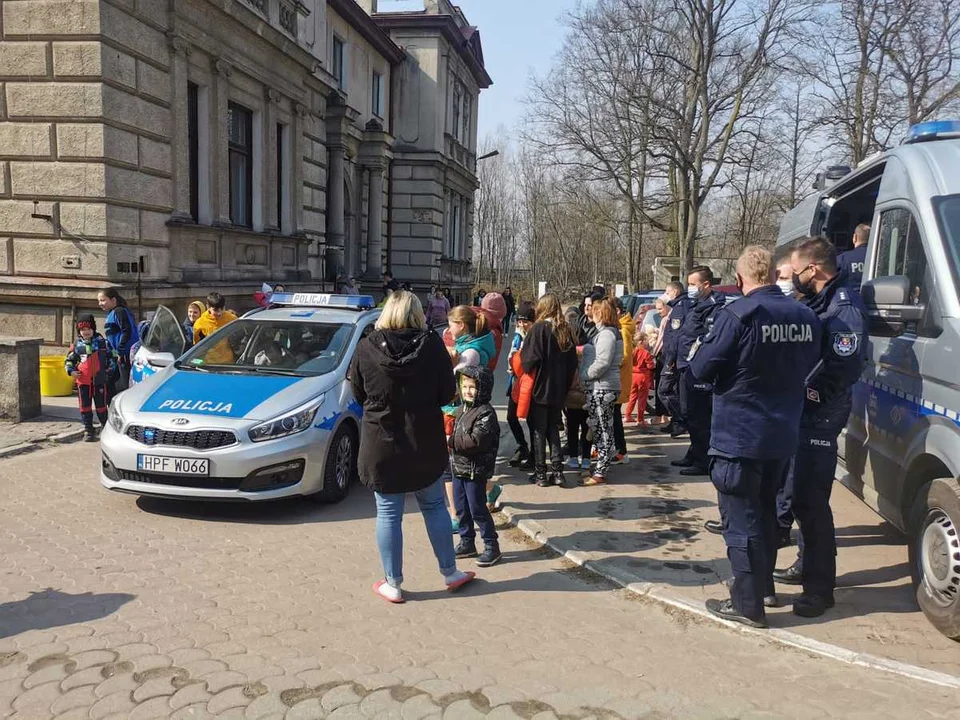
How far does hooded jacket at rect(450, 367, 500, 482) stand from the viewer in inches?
199

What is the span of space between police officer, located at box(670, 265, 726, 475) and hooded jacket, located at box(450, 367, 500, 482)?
9.33 feet

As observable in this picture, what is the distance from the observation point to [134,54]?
11.9 metres

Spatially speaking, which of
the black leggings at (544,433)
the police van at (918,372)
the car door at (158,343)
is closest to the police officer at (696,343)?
the black leggings at (544,433)

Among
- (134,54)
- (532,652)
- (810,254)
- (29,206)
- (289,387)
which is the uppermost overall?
(134,54)

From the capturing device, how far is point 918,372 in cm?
429

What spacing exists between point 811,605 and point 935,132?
339cm

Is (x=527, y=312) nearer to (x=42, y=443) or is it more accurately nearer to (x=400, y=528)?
(x=400, y=528)

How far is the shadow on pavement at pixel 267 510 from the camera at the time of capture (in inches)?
234

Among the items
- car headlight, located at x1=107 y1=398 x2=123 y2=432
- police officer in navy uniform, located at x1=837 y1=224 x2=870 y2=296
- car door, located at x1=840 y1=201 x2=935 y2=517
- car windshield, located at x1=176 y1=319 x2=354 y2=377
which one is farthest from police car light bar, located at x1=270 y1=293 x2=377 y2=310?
car door, located at x1=840 y1=201 x2=935 y2=517

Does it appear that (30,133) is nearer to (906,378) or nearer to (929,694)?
(906,378)

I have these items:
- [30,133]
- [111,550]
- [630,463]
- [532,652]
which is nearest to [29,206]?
[30,133]

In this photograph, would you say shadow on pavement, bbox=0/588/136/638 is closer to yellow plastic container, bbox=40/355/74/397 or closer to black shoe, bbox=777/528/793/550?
black shoe, bbox=777/528/793/550

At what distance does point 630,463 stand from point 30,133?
33.0 ft

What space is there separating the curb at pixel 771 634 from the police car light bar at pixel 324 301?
11.1 ft
